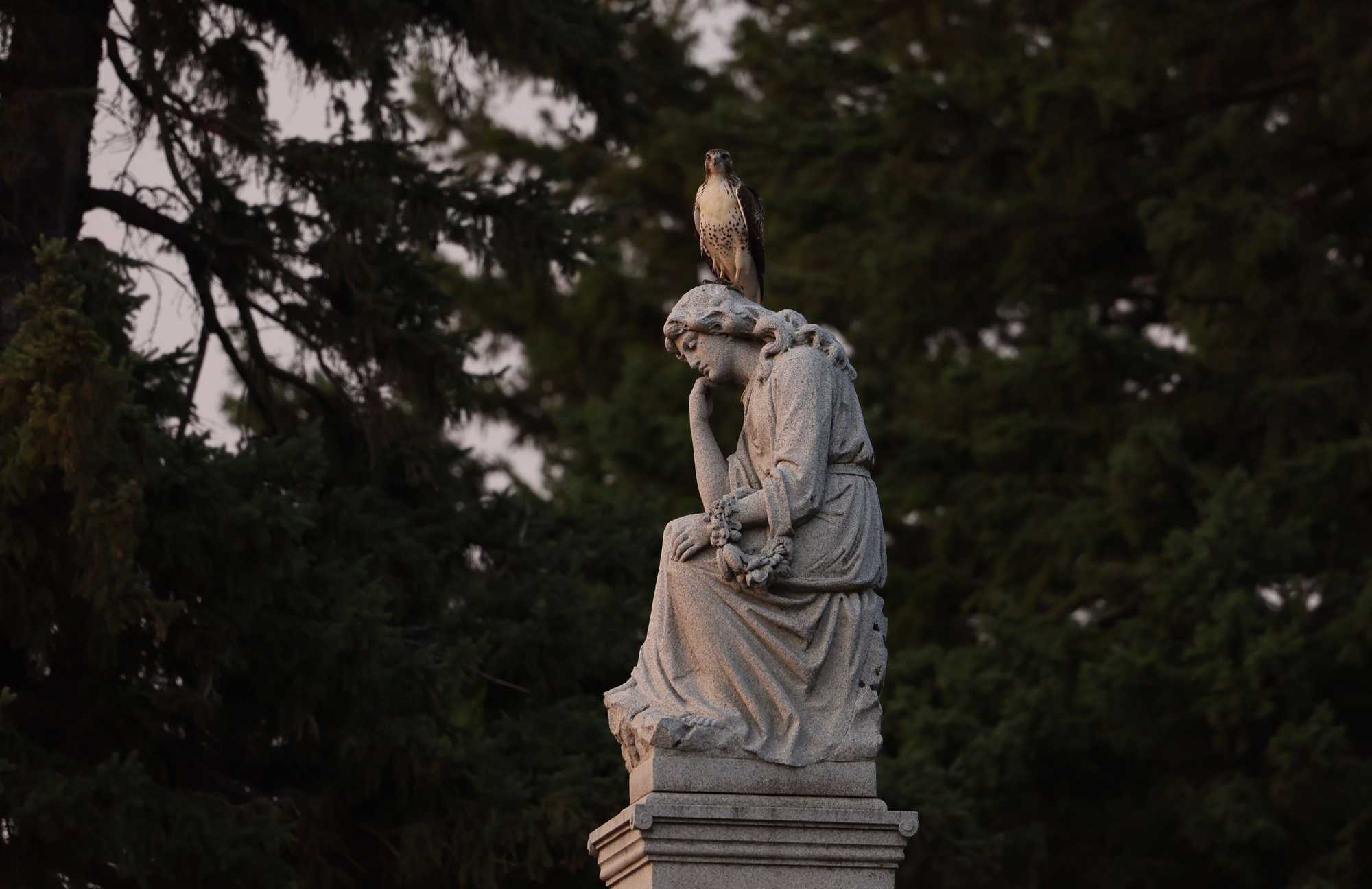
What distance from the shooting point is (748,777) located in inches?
312

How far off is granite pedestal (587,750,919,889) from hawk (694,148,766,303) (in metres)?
1.75

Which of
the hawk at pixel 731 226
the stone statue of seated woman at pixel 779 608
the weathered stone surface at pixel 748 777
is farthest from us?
the hawk at pixel 731 226

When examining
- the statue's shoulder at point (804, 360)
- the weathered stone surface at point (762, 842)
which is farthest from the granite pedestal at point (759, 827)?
the statue's shoulder at point (804, 360)

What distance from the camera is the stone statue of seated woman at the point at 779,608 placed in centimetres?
802

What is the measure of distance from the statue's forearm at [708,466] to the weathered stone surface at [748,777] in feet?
2.85

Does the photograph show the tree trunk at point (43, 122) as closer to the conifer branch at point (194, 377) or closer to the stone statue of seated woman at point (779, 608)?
the conifer branch at point (194, 377)

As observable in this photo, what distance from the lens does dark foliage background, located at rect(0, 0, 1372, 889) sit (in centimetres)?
1290

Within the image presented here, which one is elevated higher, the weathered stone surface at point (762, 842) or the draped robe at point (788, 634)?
the draped robe at point (788, 634)

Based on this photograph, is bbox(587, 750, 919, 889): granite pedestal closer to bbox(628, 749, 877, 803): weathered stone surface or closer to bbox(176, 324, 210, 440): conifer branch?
bbox(628, 749, 877, 803): weathered stone surface

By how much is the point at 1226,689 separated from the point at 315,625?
24.3 ft

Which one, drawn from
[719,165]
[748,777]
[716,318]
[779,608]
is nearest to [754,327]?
[716,318]

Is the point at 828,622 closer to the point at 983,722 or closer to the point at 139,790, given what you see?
the point at 139,790

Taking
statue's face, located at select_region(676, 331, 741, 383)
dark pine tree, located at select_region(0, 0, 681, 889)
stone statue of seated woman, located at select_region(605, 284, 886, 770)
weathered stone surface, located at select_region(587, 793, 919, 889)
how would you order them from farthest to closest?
dark pine tree, located at select_region(0, 0, 681, 889), statue's face, located at select_region(676, 331, 741, 383), stone statue of seated woman, located at select_region(605, 284, 886, 770), weathered stone surface, located at select_region(587, 793, 919, 889)

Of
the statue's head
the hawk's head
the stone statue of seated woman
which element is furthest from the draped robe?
the hawk's head
